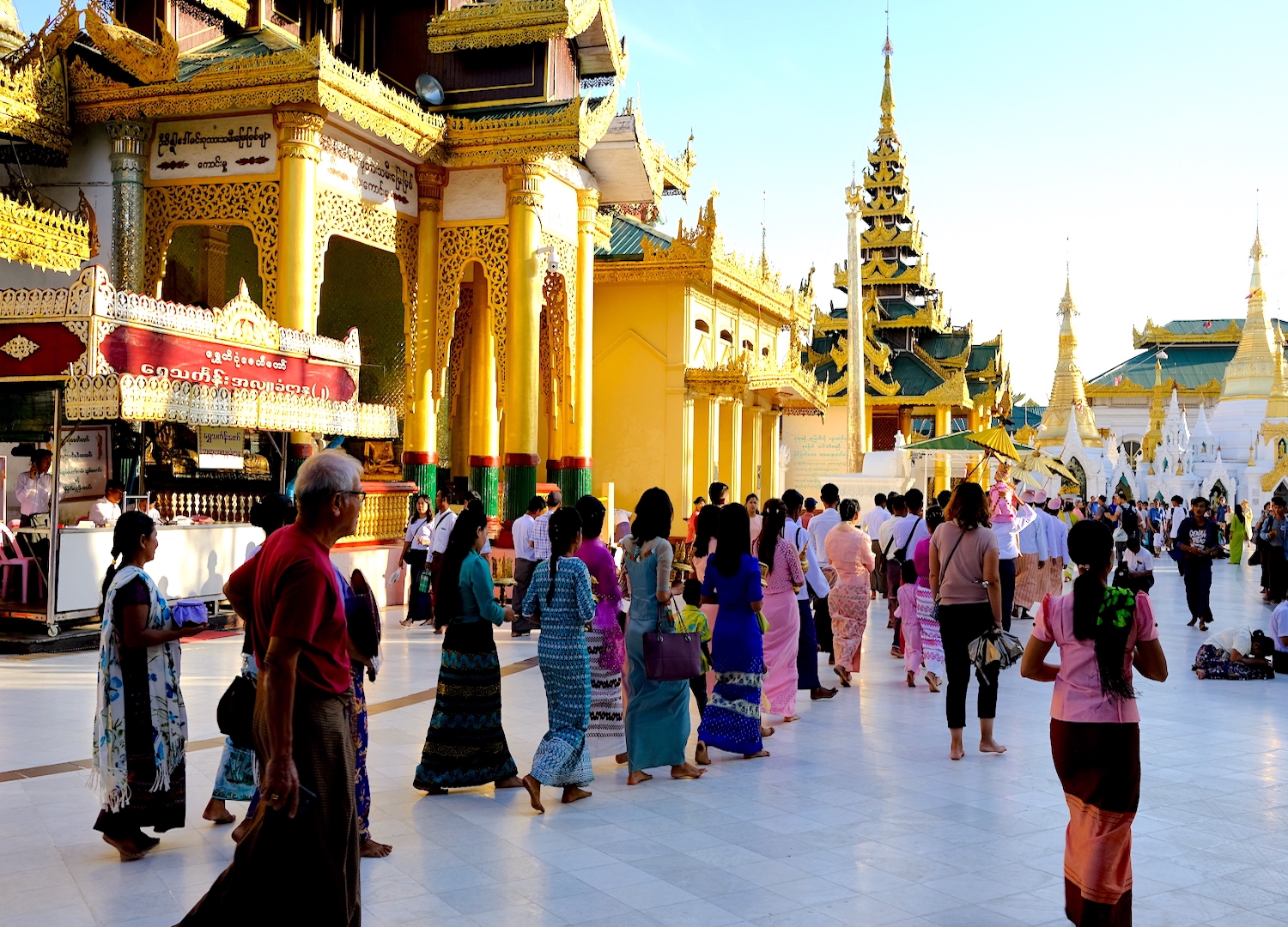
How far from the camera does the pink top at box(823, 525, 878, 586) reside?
9.63 m

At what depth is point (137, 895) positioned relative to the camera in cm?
445

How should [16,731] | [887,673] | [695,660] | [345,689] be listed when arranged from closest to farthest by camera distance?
[345,689], [695,660], [16,731], [887,673]

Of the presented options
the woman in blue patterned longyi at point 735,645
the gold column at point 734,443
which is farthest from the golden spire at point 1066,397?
the woman in blue patterned longyi at point 735,645

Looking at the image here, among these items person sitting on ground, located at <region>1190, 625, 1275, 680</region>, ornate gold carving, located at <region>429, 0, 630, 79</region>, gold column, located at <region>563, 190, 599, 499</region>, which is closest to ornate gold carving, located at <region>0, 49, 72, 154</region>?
ornate gold carving, located at <region>429, 0, 630, 79</region>

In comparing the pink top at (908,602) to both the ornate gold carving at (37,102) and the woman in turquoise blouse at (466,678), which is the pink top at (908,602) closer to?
the woman in turquoise blouse at (466,678)

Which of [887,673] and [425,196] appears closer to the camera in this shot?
[887,673]

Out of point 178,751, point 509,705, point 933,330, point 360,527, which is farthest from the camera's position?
point 933,330

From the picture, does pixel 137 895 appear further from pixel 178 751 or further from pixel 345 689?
pixel 345 689

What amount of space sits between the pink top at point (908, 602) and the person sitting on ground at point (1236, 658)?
2772 mm

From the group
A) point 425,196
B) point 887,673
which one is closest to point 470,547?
point 887,673

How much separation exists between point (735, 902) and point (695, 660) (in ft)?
6.41

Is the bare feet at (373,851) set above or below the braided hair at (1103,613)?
below

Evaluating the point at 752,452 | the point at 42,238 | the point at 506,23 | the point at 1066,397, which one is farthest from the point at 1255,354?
the point at 42,238

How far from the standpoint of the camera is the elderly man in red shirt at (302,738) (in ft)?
10.6
